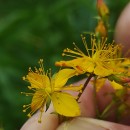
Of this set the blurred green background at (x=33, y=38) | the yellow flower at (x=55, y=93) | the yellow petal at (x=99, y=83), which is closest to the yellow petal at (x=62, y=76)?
the yellow flower at (x=55, y=93)

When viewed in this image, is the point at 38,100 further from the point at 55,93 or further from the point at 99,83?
the point at 99,83

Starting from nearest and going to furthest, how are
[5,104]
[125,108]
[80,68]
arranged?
[80,68] < [125,108] < [5,104]

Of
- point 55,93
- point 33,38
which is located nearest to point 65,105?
point 55,93

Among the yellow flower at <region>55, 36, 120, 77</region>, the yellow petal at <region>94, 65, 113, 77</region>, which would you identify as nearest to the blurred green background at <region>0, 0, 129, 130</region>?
the yellow flower at <region>55, 36, 120, 77</region>

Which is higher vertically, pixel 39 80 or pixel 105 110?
pixel 39 80

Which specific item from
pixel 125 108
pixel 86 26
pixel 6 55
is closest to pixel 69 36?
pixel 86 26

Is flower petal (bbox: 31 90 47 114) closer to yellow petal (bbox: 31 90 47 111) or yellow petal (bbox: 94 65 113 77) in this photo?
yellow petal (bbox: 31 90 47 111)

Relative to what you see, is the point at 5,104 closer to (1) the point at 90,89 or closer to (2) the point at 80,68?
(1) the point at 90,89
